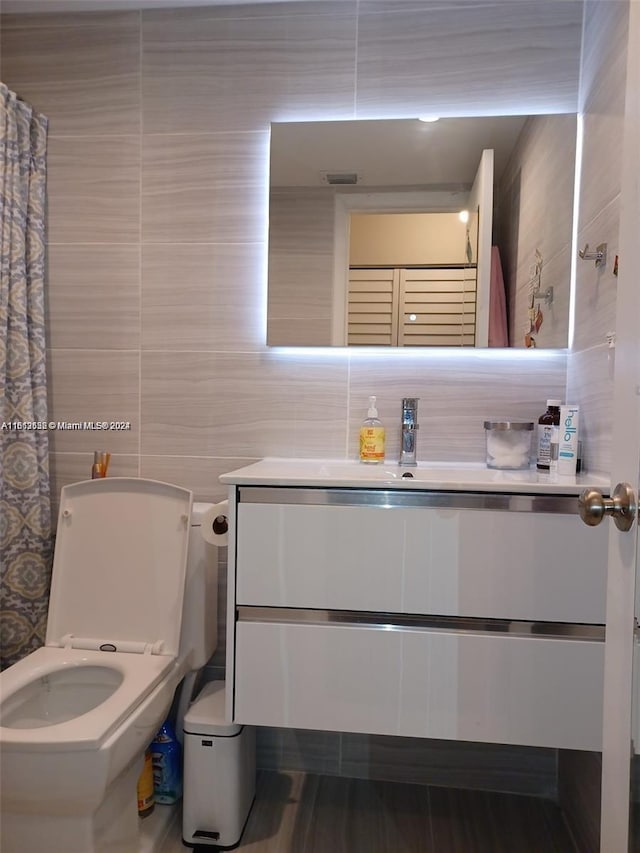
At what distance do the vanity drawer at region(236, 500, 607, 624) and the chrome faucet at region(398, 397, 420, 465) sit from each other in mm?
358

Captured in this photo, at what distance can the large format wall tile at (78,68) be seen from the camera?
1.80m

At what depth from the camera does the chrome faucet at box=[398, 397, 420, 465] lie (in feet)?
5.48

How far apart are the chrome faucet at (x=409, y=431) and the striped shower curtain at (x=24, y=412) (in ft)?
3.50

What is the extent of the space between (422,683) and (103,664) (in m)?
0.80

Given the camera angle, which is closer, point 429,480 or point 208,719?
point 429,480

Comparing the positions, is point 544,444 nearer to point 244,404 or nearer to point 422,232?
point 422,232

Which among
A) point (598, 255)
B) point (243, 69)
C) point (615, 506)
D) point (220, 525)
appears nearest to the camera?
point (615, 506)

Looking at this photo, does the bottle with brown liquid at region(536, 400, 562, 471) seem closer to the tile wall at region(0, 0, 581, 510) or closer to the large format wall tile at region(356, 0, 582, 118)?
the tile wall at region(0, 0, 581, 510)

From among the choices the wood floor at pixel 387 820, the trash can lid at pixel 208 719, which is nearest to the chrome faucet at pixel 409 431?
the trash can lid at pixel 208 719

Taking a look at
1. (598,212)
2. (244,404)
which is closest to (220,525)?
(244,404)

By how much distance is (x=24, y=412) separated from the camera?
5.68ft

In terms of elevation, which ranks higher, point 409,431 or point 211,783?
point 409,431

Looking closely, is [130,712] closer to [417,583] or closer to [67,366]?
[417,583]

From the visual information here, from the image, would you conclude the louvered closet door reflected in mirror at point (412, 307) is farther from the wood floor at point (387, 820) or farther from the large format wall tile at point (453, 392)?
the wood floor at point (387, 820)
